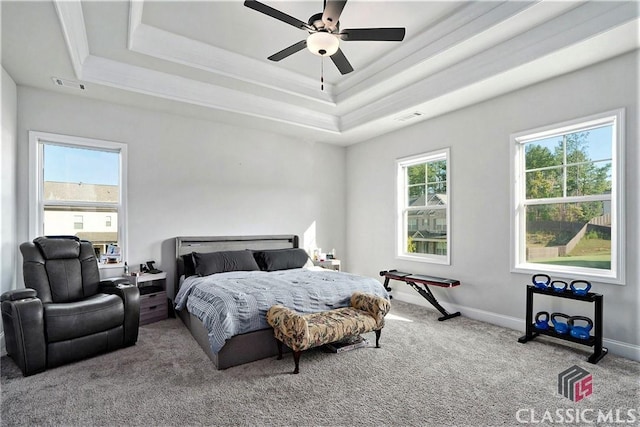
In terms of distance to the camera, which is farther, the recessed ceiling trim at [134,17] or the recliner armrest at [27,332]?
the recessed ceiling trim at [134,17]

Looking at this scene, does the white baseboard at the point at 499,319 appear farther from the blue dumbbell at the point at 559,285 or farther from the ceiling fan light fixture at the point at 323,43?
the ceiling fan light fixture at the point at 323,43

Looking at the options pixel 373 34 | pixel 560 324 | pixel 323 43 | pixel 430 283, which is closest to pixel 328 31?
pixel 323 43

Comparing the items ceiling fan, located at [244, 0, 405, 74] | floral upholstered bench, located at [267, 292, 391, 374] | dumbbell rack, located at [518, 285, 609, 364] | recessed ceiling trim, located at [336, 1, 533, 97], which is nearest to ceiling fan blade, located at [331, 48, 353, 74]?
ceiling fan, located at [244, 0, 405, 74]

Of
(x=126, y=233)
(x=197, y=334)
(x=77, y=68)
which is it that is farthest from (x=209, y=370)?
(x=77, y=68)

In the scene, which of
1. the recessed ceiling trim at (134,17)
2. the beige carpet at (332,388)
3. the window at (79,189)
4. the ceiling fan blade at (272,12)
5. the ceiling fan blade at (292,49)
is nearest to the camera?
the beige carpet at (332,388)

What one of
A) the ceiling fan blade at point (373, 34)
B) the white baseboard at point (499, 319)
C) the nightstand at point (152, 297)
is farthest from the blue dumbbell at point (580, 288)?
the nightstand at point (152, 297)

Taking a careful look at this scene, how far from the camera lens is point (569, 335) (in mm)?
3322

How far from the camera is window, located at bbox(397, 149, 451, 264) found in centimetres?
505

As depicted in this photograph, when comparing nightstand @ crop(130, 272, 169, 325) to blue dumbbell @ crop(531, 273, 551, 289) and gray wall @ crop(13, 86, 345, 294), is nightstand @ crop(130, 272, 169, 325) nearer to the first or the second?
gray wall @ crop(13, 86, 345, 294)

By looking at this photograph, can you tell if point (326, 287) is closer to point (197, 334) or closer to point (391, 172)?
point (197, 334)

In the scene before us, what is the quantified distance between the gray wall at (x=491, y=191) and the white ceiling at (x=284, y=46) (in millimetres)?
260

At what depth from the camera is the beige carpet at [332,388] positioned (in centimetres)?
227

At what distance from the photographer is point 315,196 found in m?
6.31

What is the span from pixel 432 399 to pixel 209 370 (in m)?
1.83
